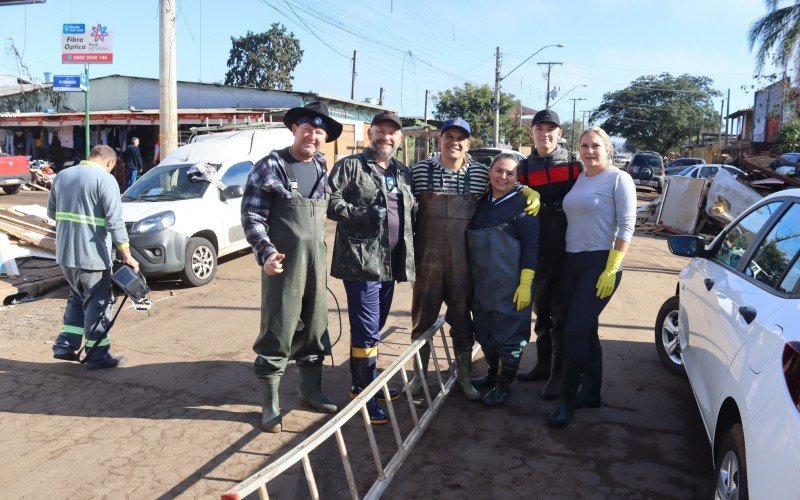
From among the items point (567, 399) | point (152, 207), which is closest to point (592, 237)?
point (567, 399)

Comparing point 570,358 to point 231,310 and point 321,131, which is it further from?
point 231,310

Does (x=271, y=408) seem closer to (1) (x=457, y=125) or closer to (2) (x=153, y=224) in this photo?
(1) (x=457, y=125)

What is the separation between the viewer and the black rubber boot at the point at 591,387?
427cm

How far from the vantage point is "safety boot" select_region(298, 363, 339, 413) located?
13.9ft

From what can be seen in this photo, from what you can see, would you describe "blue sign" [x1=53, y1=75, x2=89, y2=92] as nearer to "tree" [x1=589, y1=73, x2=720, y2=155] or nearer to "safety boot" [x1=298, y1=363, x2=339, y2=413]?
"safety boot" [x1=298, y1=363, x2=339, y2=413]

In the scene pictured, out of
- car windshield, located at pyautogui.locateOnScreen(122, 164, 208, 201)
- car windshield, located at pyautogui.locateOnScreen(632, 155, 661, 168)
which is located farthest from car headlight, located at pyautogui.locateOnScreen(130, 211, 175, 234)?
car windshield, located at pyautogui.locateOnScreen(632, 155, 661, 168)

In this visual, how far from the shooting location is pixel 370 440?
122 inches

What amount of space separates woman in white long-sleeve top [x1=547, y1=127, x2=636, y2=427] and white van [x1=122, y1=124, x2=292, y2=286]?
538 centimetres

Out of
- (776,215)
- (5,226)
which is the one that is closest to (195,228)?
(5,226)

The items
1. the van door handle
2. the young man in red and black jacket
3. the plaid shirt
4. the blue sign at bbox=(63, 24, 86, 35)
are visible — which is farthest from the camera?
the blue sign at bbox=(63, 24, 86, 35)

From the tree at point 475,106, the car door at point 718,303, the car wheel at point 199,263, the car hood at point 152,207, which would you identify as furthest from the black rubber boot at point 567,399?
the tree at point 475,106

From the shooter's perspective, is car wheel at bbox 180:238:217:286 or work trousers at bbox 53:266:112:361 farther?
car wheel at bbox 180:238:217:286

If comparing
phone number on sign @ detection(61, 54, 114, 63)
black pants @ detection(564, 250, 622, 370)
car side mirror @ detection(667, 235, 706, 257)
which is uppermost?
phone number on sign @ detection(61, 54, 114, 63)

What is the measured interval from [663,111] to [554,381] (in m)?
62.2
